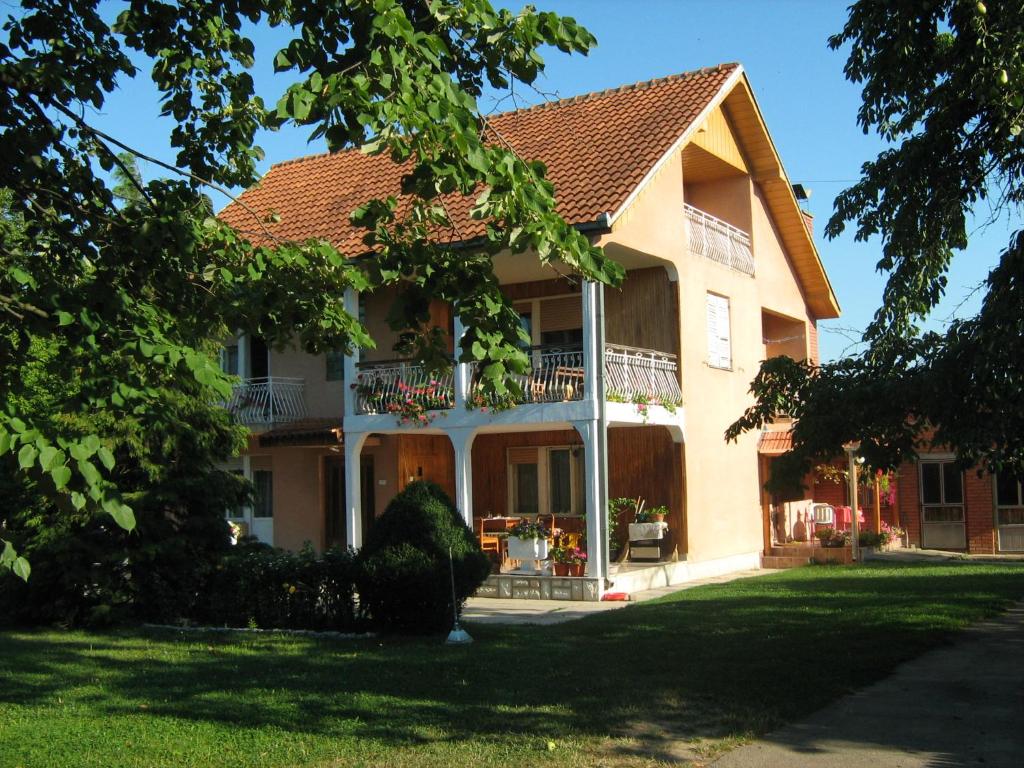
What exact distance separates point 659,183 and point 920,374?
443 inches

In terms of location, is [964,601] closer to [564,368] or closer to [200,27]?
[564,368]

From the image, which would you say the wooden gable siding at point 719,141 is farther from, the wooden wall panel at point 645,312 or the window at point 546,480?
the window at point 546,480

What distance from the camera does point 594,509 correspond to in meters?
17.6

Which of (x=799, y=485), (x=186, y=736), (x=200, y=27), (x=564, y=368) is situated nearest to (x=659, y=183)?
(x=564, y=368)

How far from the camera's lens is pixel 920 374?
9312mm

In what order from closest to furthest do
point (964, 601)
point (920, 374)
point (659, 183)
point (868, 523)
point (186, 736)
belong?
point (186, 736) < point (920, 374) < point (964, 601) < point (659, 183) < point (868, 523)

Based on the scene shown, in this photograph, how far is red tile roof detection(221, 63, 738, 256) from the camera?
1866 centimetres

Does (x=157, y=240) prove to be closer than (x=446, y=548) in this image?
Yes

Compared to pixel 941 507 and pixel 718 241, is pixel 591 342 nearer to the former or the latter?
pixel 718 241

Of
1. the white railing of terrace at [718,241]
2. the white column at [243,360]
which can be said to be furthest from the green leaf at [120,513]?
the white column at [243,360]

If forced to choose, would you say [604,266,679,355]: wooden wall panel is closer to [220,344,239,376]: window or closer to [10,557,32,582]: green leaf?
[220,344,239,376]: window

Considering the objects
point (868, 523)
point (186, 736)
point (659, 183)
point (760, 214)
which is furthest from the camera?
point (868, 523)

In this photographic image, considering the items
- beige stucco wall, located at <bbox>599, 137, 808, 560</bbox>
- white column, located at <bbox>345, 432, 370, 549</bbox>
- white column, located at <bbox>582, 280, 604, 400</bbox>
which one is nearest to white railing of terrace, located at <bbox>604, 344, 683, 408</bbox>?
white column, located at <bbox>582, 280, 604, 400</bbox>

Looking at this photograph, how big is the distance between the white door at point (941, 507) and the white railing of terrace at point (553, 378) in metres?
11.6
